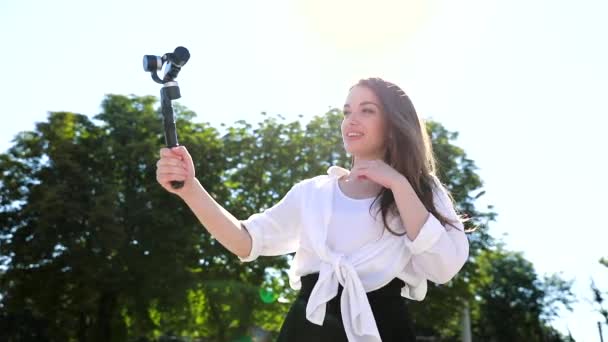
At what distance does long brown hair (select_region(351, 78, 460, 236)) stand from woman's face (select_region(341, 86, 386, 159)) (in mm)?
28

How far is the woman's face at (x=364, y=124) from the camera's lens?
3396mm

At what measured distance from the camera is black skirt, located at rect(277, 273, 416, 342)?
300cm

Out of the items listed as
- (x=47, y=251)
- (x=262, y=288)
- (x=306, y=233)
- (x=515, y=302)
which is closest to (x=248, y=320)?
(x=262, y=288)

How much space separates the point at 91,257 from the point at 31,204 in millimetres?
3167

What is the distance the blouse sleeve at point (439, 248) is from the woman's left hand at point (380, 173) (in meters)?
0.21

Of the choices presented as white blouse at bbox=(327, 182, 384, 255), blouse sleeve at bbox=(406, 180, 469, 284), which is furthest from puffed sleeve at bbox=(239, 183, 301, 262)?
blouse sleeve at bbox=(406, 180, 469, 284)

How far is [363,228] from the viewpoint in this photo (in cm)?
318

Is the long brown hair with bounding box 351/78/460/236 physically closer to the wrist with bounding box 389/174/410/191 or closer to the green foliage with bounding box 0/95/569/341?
the wrist with bounding box 389/174/410/191

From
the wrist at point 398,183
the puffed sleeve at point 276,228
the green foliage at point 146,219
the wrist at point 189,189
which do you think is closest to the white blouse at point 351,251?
the puffed sleeve at point 276,228

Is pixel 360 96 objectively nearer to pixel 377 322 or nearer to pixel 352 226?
pixel 352 226

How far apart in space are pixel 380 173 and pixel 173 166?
2.94 ft

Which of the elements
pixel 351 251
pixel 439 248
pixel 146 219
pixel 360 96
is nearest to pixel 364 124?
pixel 360 96

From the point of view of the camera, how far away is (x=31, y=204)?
2800 centimetres

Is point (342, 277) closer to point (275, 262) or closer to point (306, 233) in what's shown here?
point (306, 233)
